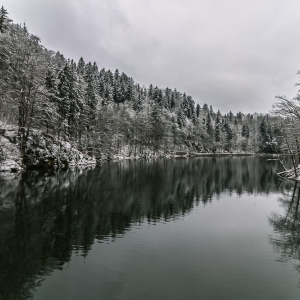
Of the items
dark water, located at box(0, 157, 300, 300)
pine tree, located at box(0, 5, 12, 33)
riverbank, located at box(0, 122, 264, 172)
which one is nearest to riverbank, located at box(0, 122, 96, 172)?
riverbank, located at box(0, 122, 264, 172)

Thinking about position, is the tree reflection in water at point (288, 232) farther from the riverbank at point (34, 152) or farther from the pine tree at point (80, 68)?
the pine tree at point (80, 68)

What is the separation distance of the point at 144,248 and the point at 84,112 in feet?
170

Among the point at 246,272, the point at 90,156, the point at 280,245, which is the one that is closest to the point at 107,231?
the point at 246,272

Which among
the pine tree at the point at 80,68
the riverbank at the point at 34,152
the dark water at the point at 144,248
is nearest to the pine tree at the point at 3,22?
the riverbank at the point at 34,152

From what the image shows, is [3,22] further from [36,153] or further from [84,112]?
[36,153]

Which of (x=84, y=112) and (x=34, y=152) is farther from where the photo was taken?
(x=84, y=112)

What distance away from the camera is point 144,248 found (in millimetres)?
10461

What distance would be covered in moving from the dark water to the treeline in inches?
673

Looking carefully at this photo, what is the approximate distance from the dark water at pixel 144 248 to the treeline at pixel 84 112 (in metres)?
17.1

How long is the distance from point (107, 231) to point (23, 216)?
5.27 meters

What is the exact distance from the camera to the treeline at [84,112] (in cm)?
3291

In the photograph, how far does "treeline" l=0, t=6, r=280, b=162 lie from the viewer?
32906mm

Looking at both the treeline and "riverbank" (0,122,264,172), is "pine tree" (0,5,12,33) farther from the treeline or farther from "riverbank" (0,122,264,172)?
"riverbank" (0,122,264,172)

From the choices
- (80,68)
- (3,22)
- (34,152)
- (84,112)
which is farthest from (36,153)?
(80,68)
